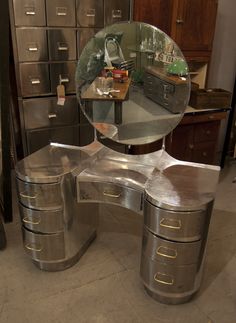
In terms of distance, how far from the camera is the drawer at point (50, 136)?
7.27 feet

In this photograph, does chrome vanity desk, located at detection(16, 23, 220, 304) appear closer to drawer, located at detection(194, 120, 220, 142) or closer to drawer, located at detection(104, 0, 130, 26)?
drawer, located at detection(104, 0, 130, 26)

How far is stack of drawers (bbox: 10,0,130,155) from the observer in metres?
1.93

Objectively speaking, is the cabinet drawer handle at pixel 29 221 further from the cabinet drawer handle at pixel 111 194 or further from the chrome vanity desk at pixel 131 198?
the cabinet drawer handle at pixel 111 194

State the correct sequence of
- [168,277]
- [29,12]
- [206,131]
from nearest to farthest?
[168,277] < [29,12] < [206,131]

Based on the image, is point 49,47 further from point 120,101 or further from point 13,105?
point 120,101

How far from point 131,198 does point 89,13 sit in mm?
1310

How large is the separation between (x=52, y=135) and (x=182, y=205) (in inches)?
51.2

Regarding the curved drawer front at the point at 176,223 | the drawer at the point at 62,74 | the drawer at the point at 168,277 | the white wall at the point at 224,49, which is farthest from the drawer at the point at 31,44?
the white wall at the point at 224,49

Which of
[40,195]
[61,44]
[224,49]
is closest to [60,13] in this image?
[61,44]

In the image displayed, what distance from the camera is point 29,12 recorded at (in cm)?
189

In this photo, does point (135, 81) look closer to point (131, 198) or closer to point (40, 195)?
point (131, 198)

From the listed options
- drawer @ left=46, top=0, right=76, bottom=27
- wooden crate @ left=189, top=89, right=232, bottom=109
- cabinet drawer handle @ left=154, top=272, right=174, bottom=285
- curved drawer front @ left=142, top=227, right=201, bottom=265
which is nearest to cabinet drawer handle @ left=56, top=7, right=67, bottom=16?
drawer @ left=46, top=0, right=76, bottom=27

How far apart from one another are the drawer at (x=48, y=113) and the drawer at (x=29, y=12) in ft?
1.57

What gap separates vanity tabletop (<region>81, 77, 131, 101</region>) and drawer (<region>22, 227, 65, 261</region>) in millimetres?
741
